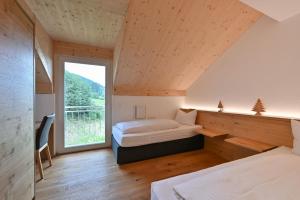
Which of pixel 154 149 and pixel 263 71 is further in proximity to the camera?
pixel 154 149

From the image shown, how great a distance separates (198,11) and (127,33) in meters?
1.07

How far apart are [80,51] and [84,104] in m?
1.09

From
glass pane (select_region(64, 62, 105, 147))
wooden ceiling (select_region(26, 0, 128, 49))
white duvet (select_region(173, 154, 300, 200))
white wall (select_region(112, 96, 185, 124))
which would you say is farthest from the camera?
white wall (select_region(112, 96, 185, 124))

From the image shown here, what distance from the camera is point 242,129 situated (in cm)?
265

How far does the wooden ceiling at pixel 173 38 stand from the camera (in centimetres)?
212

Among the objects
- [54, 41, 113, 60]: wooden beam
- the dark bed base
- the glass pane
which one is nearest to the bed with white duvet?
the dark bed base

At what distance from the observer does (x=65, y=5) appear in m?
1.96

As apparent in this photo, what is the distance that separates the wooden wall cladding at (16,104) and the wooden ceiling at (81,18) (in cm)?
65

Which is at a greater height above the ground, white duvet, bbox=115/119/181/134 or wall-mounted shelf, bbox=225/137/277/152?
white duvet, bbox=115/119/181/134

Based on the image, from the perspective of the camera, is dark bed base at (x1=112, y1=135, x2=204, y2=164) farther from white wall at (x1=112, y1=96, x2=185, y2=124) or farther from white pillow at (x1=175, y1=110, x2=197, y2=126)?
→ white wall at (x1=112, y1=96, x2=185, y2=124)

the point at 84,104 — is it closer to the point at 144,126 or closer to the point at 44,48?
the point at 44,48

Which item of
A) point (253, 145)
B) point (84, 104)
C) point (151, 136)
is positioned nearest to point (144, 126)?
point (151, 136)

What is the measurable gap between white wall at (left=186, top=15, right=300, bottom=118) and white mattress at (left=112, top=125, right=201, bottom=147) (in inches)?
34.0

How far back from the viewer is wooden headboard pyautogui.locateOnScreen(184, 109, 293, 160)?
214 cm
